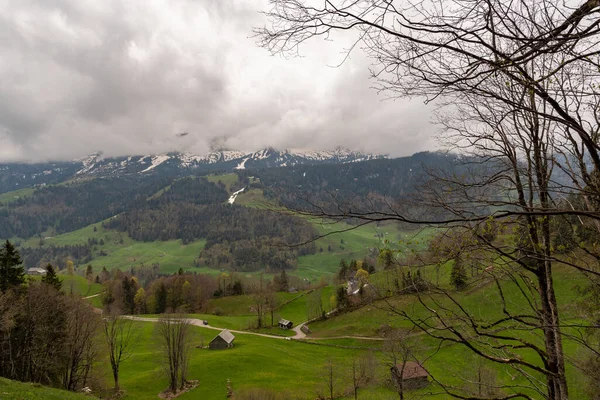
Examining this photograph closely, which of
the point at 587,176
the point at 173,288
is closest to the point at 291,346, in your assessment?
the point at 173,288

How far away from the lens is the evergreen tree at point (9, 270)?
28.0m

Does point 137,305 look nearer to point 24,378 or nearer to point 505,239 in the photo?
point 24,378

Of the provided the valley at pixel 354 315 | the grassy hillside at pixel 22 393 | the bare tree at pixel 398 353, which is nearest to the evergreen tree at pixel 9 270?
the valley at pixel 354 315

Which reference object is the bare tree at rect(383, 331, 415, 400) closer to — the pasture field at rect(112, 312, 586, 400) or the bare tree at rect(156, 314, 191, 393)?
the pasture field at rect(112, 312, 586, 400)

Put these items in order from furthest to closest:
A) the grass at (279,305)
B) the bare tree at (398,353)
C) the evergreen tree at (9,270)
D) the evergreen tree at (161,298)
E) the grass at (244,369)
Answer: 1. the evergreen tree at (161,298)
2. the grass at (279,305)
3. the grass at (244,369)
4. the evergreen tree at (9,270)
5. the bare tree at (398,353)

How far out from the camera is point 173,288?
298ft

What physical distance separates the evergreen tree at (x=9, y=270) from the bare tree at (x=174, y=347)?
518 inches

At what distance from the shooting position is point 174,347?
33250mm

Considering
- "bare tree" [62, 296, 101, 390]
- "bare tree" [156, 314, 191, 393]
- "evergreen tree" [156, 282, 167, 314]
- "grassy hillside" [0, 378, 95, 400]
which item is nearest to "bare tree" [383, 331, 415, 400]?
"grassy hillside" [0, 378, 95, 400]

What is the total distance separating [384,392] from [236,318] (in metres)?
56.9

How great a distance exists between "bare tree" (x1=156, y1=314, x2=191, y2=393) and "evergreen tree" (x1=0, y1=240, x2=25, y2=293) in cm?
1316

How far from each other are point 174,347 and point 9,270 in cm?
1616

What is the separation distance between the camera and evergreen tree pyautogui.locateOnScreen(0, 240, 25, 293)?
92.0 ft

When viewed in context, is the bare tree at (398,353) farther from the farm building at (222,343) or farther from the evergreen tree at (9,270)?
the evergreen tree at (9,270)
